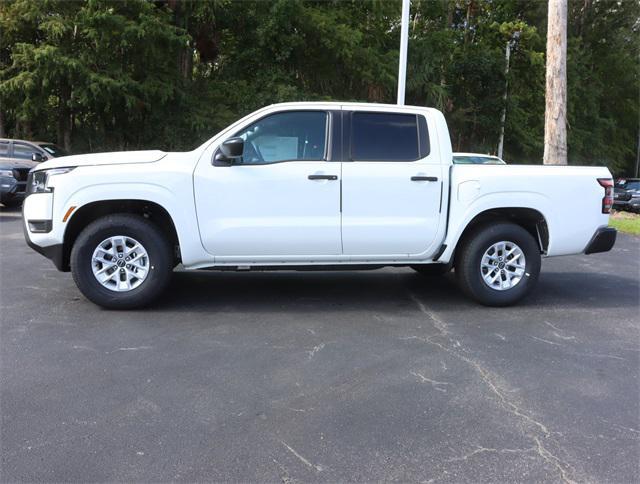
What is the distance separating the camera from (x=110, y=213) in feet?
18.3

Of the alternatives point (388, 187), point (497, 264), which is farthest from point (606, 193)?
point (388, 187)

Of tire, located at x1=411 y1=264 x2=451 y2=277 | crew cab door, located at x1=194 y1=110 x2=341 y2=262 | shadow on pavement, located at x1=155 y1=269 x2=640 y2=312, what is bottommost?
shadow on pavement, located at x1=155 y1=269 x2=640 y2=312

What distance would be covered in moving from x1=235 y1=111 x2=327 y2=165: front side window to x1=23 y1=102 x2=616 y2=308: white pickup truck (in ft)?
0.03

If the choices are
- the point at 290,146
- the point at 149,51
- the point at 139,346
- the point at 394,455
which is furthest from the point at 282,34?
the point at 394,455

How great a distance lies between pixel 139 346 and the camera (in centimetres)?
454

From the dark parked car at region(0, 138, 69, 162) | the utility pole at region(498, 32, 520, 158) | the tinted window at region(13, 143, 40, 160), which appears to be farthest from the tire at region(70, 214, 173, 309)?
the utility pole at region(498, 32, 520, 158)

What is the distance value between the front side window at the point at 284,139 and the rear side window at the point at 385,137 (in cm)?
35

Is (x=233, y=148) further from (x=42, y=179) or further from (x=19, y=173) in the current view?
(x=19, y=173)

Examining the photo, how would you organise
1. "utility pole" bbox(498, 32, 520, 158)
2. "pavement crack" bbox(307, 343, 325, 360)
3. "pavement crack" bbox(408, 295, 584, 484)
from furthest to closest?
"utility pole" bbox(498, 32, 520, 158), "pavement crack" bbox(307, 343, 325, 360), "pavement crack" bbox(408, 295, 584, 484)

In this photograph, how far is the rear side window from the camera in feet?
18.6

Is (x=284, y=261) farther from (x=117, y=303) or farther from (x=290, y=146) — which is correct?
(x=117, y=303)

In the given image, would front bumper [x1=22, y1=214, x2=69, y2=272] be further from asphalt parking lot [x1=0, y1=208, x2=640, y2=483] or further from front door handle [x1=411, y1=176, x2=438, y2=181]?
front door handle [x1=411, y1=176, x2=438, y2=181]

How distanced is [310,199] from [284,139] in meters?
0.67

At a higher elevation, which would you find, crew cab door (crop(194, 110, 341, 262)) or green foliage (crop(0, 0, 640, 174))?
green foliage (crop(0, 0, 640, 174))
